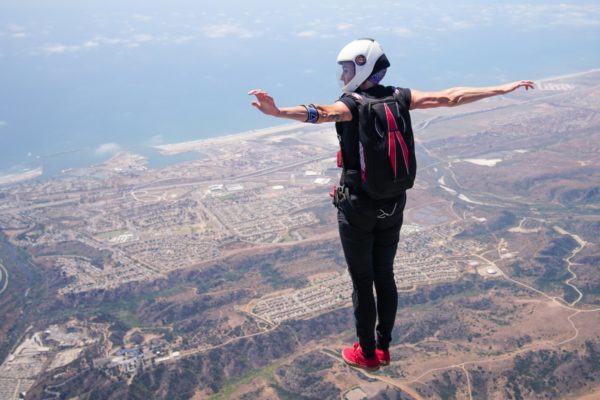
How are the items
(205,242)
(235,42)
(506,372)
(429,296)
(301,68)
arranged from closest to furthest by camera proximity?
(506,372) → (429,296) → (205,242) → (301,68) → (235,42)

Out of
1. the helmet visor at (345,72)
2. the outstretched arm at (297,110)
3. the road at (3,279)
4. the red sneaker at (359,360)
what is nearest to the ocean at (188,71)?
the road at (3,279)

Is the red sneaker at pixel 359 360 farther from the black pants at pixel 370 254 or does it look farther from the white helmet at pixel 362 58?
the white helmet at pixel 362 58

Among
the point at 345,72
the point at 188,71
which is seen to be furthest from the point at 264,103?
the point at 188,71

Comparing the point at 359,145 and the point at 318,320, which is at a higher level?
the point at 359,145

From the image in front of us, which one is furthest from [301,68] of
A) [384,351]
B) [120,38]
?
[384,351]

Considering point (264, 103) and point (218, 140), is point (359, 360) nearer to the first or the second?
point (264, 103)

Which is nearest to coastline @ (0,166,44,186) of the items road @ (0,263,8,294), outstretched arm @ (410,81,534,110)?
road @ (0,263,8,294)

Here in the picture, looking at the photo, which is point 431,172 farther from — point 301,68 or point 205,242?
point 301,68
